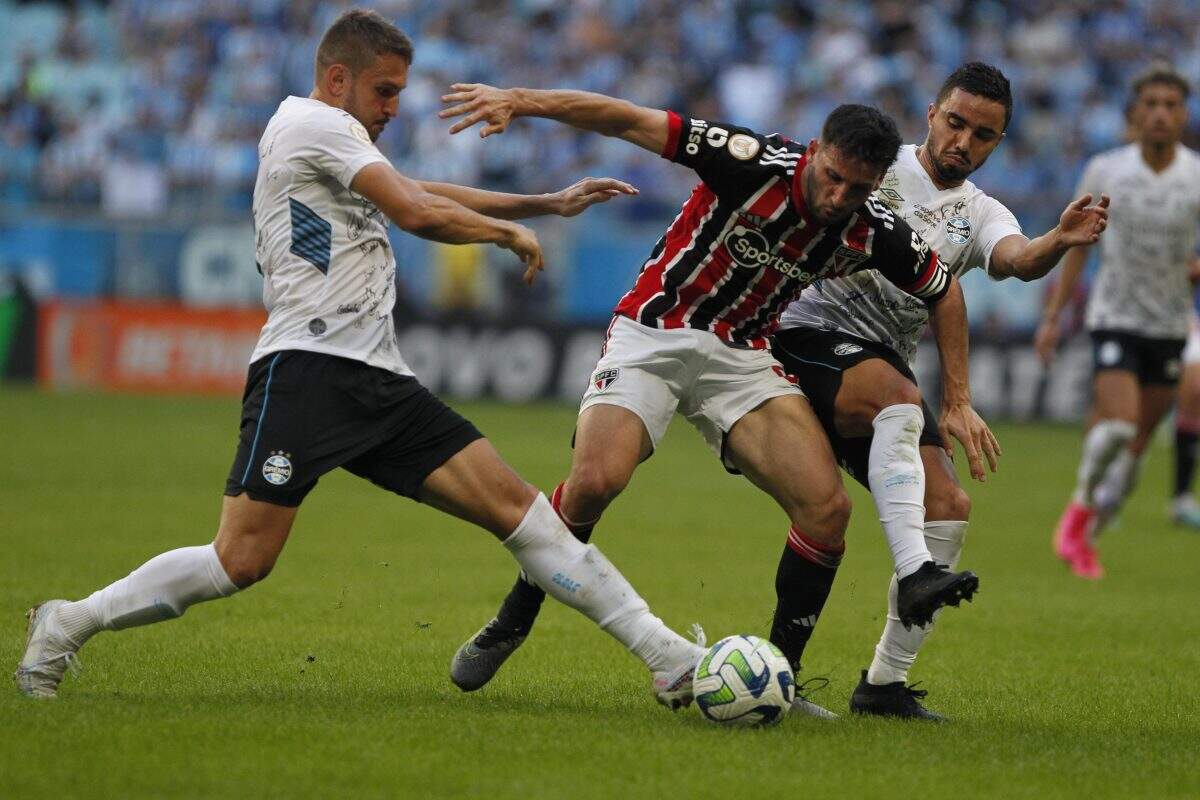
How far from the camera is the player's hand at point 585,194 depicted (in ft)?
20.7

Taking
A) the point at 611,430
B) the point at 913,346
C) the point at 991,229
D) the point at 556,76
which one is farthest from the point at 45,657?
the point at 556,76

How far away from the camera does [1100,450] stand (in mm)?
10789

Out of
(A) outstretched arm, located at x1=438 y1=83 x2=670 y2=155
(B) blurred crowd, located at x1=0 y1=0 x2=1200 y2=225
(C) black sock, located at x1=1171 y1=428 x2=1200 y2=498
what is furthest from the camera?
(B) blurred crowd, located at x1=0 y1=0 x2=1200 y2=225

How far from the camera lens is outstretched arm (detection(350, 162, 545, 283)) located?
17.7 feet

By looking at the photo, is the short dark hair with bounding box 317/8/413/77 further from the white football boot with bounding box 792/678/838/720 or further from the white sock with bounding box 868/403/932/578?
the white football boot with bounding box 792/678/838/720

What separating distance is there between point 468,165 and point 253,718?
18.0m

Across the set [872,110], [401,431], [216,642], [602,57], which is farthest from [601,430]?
[602,57]

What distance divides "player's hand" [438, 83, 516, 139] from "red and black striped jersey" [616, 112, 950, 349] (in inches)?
25.6

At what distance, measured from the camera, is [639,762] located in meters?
5.05

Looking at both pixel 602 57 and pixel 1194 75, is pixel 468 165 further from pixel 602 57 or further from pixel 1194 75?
pixel 1194 75

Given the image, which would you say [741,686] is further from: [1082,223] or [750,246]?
[1082,223]

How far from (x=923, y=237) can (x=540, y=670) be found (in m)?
2.26

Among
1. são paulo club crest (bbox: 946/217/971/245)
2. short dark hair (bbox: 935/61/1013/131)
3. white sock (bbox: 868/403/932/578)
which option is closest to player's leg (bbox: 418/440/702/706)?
white sock (bbox: 868/403/932/578)

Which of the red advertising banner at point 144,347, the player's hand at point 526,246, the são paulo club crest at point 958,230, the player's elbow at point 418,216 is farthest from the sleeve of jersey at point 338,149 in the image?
the red advertising banner at point 144,347
